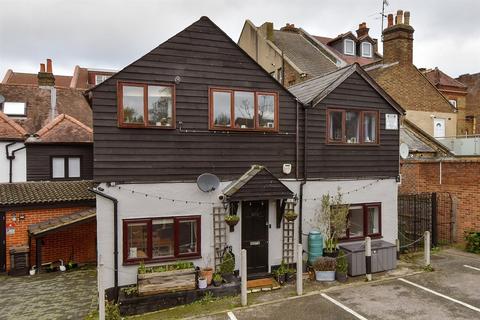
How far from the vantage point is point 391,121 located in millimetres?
13344

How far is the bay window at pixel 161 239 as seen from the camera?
10.1 metres

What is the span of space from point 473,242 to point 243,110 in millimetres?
11070

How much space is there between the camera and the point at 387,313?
8.88 m

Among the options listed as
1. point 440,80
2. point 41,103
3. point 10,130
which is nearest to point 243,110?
point 10,130

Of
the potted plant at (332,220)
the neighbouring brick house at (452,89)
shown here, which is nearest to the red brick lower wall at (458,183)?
the potted plant at (332,220)

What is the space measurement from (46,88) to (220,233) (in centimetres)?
1659

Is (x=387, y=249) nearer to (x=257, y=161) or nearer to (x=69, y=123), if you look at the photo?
(x=257, y=161)

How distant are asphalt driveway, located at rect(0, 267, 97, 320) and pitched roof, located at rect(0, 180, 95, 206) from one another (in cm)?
287

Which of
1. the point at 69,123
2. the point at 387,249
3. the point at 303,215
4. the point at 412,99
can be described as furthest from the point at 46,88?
the point at 412,99

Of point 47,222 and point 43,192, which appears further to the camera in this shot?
point 43,192

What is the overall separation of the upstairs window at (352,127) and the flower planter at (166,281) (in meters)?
6.69

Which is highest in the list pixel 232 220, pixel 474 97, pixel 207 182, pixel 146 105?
pixel 474 97

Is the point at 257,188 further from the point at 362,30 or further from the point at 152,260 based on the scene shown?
the point at 362,30

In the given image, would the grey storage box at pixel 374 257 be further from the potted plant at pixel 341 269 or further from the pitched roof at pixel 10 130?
the pitched roof at pixel 10 130
